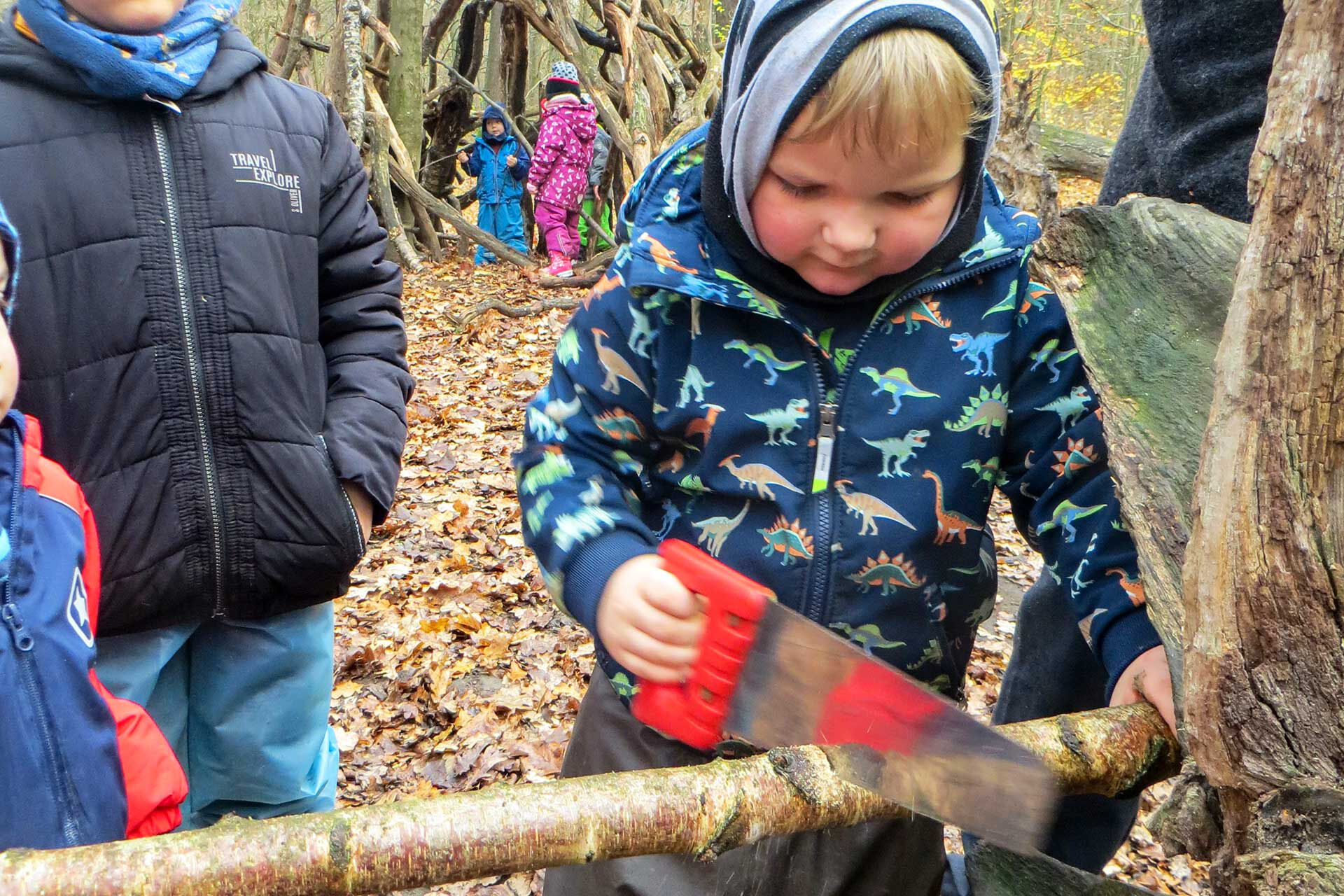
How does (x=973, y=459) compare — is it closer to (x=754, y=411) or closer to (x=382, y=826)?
(x=754, y=411)

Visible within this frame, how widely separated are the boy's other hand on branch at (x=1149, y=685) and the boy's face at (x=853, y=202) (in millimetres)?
689

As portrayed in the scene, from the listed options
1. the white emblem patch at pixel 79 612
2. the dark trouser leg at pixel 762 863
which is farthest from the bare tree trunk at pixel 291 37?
the dark trouser leg at pixel 762 863

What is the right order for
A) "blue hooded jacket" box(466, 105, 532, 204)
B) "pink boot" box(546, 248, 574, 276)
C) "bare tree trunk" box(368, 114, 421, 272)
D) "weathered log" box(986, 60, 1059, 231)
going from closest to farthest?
1. "weathered log" box(986, 60, 1059, 231)
2. "bare tree trunk" box(368, 114, 421, 272)
3. "pink boot" box(546, 248, 574, 276)
4. "blue hooded jacket" box(466, 105, 532, 204)

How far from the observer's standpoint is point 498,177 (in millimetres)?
12836

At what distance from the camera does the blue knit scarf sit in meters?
1.81

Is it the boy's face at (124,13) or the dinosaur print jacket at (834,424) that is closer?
the dinosaur print jacket at (834,424)

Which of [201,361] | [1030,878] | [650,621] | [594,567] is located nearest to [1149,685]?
[1030,878]

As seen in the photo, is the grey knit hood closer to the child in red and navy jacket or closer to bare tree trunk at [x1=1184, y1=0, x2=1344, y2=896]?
bare tree trunk at [x1=1184, y1=0, x2=1344, y2=896]

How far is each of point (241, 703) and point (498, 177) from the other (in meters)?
11.5

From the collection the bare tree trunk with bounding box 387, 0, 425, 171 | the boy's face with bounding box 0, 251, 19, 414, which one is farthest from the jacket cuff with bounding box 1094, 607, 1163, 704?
the bare tree trunk with bounding box 387, 0, 425, 171

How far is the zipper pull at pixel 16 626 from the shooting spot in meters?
1.50

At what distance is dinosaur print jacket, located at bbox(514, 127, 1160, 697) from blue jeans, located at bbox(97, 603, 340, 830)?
90cm

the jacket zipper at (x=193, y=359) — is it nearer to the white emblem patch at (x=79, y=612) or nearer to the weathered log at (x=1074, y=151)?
the white emblem patch at (x=79, y=612)

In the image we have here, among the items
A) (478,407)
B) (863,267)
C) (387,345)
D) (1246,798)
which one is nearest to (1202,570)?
(1246,798)
